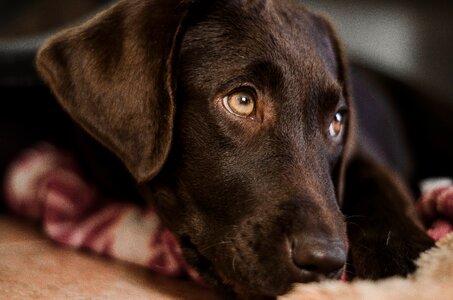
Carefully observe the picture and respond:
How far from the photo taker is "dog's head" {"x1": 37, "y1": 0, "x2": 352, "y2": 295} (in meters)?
1.13

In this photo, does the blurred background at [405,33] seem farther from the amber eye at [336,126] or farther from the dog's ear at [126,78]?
the dog's ear at [126,78]

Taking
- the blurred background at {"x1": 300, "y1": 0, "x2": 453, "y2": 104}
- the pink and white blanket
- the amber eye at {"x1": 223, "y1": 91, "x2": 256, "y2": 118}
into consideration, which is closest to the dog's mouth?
the pink and white blanket

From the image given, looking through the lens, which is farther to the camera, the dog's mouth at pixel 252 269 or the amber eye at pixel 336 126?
the amber eye at pixel 336 126

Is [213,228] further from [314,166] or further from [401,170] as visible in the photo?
[401,170]

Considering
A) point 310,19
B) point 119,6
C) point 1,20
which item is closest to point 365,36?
point 1,20

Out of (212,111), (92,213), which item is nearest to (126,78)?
(212,111)

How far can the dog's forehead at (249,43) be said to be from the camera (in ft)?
4.08

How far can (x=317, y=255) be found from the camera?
3.18 feet

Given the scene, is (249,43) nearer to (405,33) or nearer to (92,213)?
(92,213)

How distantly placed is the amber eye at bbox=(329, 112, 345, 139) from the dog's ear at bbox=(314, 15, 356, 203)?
0.29ft

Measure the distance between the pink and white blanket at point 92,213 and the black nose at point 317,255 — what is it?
405 millimetres

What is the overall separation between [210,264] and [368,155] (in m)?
0.81

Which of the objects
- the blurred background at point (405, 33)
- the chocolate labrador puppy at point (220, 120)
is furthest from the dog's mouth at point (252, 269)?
the blurred background at point (405, 33)

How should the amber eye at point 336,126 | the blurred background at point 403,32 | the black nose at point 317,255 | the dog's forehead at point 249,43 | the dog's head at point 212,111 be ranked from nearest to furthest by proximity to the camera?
the black nose at point 317,255
the dog's head at point 212,111
the dog's forehead at point 249,43
the amber eye at point 336,126
the blurred background at point 403,32
